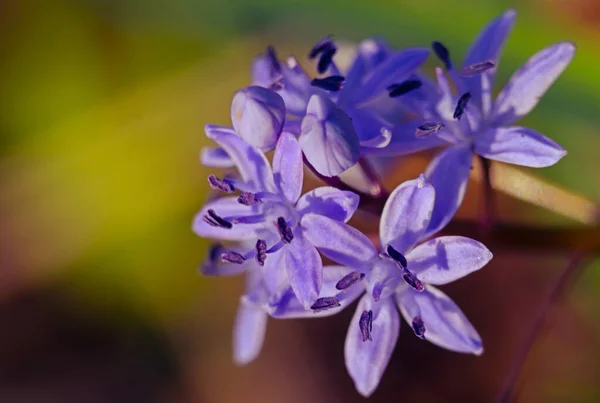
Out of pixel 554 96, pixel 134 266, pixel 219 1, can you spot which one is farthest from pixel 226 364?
pixel 554 96

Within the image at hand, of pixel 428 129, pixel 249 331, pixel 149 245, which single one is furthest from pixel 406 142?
pixel 149 245

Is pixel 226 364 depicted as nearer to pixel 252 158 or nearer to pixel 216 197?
pixel 216 197

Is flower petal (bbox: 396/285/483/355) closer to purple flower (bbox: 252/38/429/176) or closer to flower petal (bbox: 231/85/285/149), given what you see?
purple flower (bbox: 252/38/429/176)

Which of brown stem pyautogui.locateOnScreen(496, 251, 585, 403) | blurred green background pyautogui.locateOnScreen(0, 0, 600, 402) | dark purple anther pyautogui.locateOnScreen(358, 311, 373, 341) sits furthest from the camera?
blurred green background pyautogui.locateOnScreen(0, 0, 600, 402)

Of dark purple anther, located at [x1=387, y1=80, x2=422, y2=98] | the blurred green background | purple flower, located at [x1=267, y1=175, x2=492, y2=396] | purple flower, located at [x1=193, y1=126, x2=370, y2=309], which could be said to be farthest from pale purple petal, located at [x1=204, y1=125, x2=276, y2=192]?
the blurred green background

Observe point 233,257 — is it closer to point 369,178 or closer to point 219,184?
point 219,184

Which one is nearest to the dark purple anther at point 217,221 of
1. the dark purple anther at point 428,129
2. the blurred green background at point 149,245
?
the dark purple anther at point 428,129

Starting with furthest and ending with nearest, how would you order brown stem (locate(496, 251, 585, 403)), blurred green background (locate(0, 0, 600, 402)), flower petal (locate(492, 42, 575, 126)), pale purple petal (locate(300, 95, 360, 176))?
blurred green background (locate(0, 0, 600, 402)) → brown stem (locate(496, 251, 585, 403)) → flower petal (locate(492, 42, 575, 126)) → pale purple petal (locate(300, 95, 360, 176))

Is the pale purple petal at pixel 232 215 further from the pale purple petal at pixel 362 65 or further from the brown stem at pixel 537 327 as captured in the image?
the brown stem at pixel 537 327
